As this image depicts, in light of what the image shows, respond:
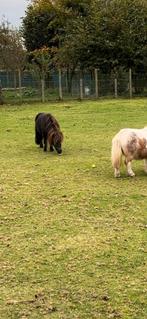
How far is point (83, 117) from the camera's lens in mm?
21438

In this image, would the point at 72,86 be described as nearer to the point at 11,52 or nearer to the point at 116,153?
the point at 11,52

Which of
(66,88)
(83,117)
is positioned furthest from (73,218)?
(66,88)

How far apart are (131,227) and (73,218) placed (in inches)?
31.3

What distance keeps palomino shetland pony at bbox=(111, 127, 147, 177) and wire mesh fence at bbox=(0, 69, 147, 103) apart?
864 inches

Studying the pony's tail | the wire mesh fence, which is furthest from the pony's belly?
the wire mesh fence

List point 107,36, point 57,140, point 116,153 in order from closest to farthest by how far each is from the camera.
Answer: point 116,153, point 57,140, point 107,36

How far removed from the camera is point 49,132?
13.1 m

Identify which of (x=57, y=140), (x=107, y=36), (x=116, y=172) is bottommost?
(x=116, y=172)

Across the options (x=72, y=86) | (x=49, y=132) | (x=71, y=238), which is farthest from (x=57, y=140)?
(x=72, y=86)

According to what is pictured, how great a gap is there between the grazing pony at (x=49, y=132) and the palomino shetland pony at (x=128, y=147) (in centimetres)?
324

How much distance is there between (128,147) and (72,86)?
79.0 ft

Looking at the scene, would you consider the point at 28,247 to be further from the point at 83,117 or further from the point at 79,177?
the point at 83,117

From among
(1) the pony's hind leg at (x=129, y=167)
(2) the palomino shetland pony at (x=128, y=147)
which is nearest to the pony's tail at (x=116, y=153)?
(2) the palomino shetland pony at (x=128, y=147)

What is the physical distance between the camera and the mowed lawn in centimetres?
491
